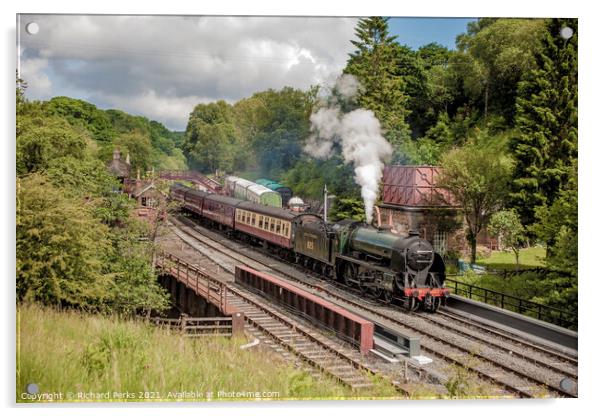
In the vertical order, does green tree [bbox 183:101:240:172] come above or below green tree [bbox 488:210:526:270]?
above

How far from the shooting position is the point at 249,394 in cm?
898

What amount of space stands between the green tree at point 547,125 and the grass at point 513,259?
24.7 inches

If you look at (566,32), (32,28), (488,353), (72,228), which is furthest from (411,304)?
(32,28)

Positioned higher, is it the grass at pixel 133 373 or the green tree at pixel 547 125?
the green tree at pixel 547 125

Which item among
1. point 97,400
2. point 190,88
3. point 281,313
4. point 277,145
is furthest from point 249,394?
point 277,145

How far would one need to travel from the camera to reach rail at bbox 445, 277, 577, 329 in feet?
35.0

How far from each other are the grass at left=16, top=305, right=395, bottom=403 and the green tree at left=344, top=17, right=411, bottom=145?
573 cm

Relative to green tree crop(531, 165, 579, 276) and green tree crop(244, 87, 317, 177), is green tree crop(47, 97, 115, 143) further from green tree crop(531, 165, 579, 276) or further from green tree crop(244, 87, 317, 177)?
green tree crop(531, 165, 579, 276)

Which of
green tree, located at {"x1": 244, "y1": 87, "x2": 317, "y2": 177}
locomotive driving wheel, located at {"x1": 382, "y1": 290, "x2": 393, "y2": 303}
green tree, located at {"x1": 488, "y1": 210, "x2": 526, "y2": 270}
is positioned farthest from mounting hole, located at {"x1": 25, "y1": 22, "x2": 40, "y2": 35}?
locomotive driving wheel, located at {"x1": 382, "y1": 290, "x2": 393, "y2": 303}

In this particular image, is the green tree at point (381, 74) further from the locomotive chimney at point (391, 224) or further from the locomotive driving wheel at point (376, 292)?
the locomotive driving wheel at point (376, 292)

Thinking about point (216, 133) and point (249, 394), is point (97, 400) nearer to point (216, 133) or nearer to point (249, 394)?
point (249, 394)

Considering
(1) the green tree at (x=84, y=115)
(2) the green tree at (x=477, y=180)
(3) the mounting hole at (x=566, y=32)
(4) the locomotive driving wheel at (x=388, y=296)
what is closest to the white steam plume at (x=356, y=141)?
(2) the green tree at (x=477, y=180)

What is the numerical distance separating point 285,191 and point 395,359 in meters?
7.76

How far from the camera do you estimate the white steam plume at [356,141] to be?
13617 mm
